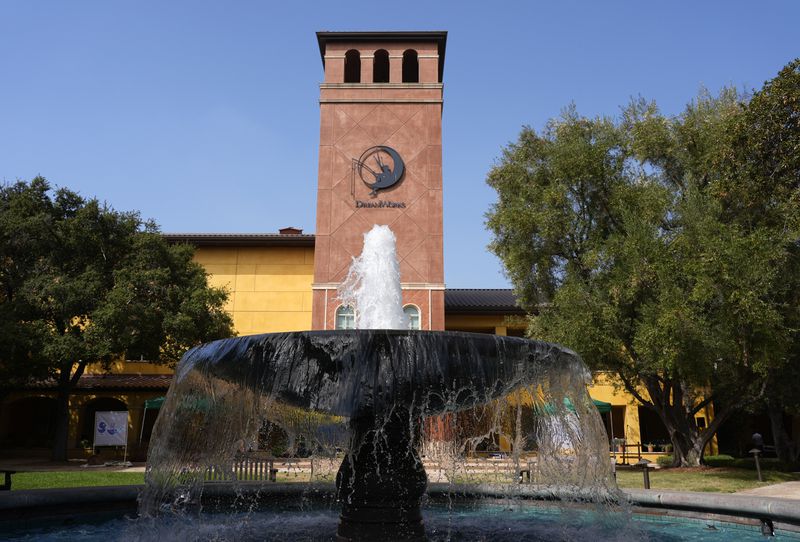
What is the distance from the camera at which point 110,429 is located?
64.7ft

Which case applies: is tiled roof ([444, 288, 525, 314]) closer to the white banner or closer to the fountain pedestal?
the white banner

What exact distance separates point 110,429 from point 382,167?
597 inches

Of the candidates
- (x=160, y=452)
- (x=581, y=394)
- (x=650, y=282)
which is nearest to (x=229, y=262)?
(x=650, y=282)

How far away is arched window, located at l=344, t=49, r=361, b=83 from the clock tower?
1.32ft

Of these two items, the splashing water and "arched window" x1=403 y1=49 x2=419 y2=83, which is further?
"arched window" x1=403 y1=49 x2=419 y2=83

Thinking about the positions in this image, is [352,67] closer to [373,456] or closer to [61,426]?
[61,426]

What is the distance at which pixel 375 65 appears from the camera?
30.8 metres

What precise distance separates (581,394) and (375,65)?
1058 inches

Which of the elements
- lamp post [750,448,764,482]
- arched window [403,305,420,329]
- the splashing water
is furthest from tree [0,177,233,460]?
lamp post [750,448,764,482]

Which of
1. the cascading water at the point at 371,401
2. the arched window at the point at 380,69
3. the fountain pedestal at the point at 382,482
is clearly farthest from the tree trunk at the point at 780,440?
the fountain pedestal at the point at 382,482

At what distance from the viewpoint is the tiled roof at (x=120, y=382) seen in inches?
1089

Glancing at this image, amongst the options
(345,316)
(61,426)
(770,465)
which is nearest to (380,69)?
(345,316)

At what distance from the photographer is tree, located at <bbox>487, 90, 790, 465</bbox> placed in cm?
1581

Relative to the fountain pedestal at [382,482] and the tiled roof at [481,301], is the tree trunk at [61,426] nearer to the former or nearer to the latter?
the tiled roof at [481,301]
